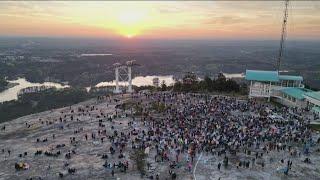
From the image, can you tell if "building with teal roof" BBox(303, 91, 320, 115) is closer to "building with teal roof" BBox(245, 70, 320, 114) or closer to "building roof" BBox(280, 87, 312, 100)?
"building roof" BBox(280, 87, 312, 100)

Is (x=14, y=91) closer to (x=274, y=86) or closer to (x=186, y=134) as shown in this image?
(x=274, y=86)

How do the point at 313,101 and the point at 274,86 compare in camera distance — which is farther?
the point at 274,86

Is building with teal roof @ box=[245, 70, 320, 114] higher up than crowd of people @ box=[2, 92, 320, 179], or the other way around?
building with teal roof @ box=[245, 70, 320, 114]

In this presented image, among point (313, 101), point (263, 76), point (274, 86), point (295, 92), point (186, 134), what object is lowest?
point (186, 134)

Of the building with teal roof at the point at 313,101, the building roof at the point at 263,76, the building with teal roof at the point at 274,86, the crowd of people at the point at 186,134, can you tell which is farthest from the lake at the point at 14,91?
the building with teal roof at the point at 313,101

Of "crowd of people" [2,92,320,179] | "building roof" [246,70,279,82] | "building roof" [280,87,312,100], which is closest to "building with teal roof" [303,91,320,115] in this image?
"building roof" [280,87,312,100]

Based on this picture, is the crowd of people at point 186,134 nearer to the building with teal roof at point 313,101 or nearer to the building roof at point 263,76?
the building with teal roof at point 313,101

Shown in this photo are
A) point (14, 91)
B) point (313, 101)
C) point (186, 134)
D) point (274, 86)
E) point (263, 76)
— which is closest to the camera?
point (186, 134)

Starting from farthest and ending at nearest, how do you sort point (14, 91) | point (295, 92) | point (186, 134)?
point (14, 91) < point (295, 92) < point (186, 134)

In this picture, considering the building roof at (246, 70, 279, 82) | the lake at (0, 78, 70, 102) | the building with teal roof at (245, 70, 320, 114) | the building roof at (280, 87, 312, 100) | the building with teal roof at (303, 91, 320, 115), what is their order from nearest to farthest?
1. the building with teal roof at (303, 91, 320, 115)
2. the building roof at (280, 87, 312, 100)
3. the building with teal roof at (245, 70, 320, 114)
4. the building roof at (246, 70, 279, 82)
5. the lake at (0, 78, 70, 102)

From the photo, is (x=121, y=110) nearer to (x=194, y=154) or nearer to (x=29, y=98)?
(x=194, y=154)

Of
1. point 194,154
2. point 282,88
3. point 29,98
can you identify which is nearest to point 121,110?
point 194,154

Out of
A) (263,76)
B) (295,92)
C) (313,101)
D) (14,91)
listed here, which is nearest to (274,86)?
(263,76)
